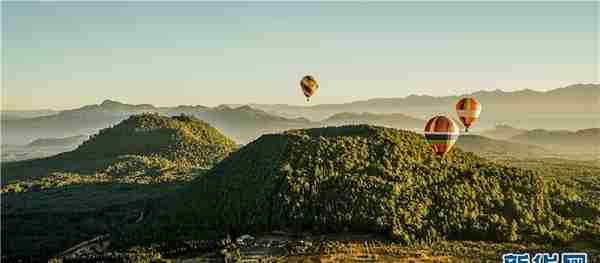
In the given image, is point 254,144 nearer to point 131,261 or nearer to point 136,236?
point 136,236

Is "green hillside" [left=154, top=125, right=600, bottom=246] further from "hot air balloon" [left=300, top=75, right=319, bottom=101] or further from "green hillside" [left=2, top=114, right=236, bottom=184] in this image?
"green hillside" [left=2, top=114, right=236, bottom=184]

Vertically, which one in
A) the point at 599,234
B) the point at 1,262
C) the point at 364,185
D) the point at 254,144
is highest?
the point at 254,144

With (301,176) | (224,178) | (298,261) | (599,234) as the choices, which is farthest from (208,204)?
(599,234)

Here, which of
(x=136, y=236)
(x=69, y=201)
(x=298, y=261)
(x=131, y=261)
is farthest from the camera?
(x=69, y=201)

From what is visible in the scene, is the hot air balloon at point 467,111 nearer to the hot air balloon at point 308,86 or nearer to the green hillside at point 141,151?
the hot air balloon at point 308,86

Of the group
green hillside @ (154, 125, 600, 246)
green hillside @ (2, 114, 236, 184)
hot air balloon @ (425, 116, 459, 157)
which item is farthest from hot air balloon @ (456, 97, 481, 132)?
green hillside @ (2, 114, 236, 184)

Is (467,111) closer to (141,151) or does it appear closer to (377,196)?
(377,196)

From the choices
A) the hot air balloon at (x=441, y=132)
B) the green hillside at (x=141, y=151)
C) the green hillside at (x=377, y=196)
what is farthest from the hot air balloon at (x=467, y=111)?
the green hillside at (x=141, y=151)
